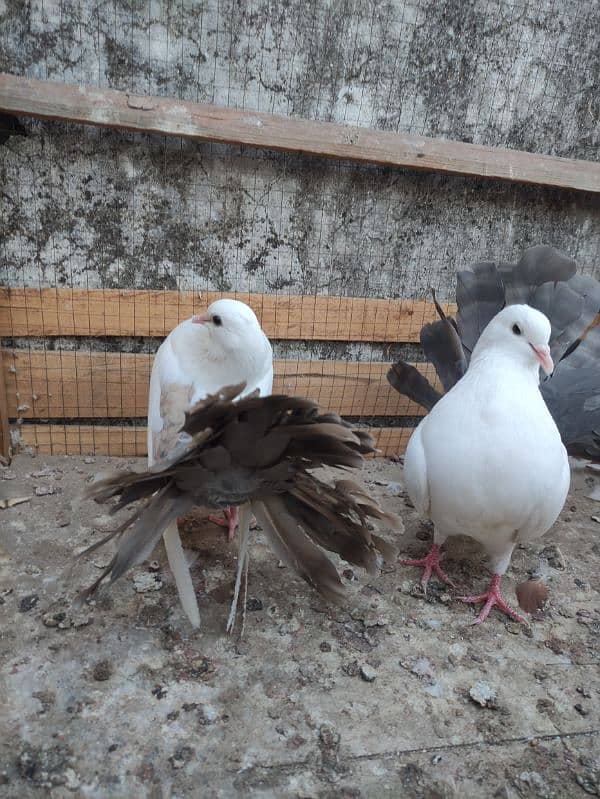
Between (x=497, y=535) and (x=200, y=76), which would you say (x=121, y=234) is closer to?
(x=200, y=76)

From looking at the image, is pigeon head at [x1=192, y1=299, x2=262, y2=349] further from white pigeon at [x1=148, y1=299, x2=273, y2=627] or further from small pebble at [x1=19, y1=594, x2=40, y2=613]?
small pebble at [x1=19, y1=594, x2=40, y2=613]

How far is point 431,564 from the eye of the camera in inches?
89.7

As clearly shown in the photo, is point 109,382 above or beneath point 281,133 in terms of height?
beneath

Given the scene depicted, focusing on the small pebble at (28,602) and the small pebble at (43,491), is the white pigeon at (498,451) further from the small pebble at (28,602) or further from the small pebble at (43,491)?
the small pebble at (43,491)

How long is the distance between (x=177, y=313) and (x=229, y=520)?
3.47 ft

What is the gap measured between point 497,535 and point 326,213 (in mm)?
1766

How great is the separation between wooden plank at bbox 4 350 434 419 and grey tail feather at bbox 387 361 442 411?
8.9 inches

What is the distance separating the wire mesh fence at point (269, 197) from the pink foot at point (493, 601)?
1288 mm

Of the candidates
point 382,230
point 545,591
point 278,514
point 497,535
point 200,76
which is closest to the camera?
point 278,514

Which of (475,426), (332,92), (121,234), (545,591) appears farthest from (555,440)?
(121,234)

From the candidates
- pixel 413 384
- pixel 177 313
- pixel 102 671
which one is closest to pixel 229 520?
pixel 102 671

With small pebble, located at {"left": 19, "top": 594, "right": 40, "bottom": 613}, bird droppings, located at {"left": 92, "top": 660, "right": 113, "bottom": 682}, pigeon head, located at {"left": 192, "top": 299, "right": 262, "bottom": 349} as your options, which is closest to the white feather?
pigeon head, located at {"left": 192, "top": 299, "right": 262, "bottom": 349}

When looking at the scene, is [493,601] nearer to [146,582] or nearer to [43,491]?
[146,582]

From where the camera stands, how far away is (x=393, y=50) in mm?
2664
